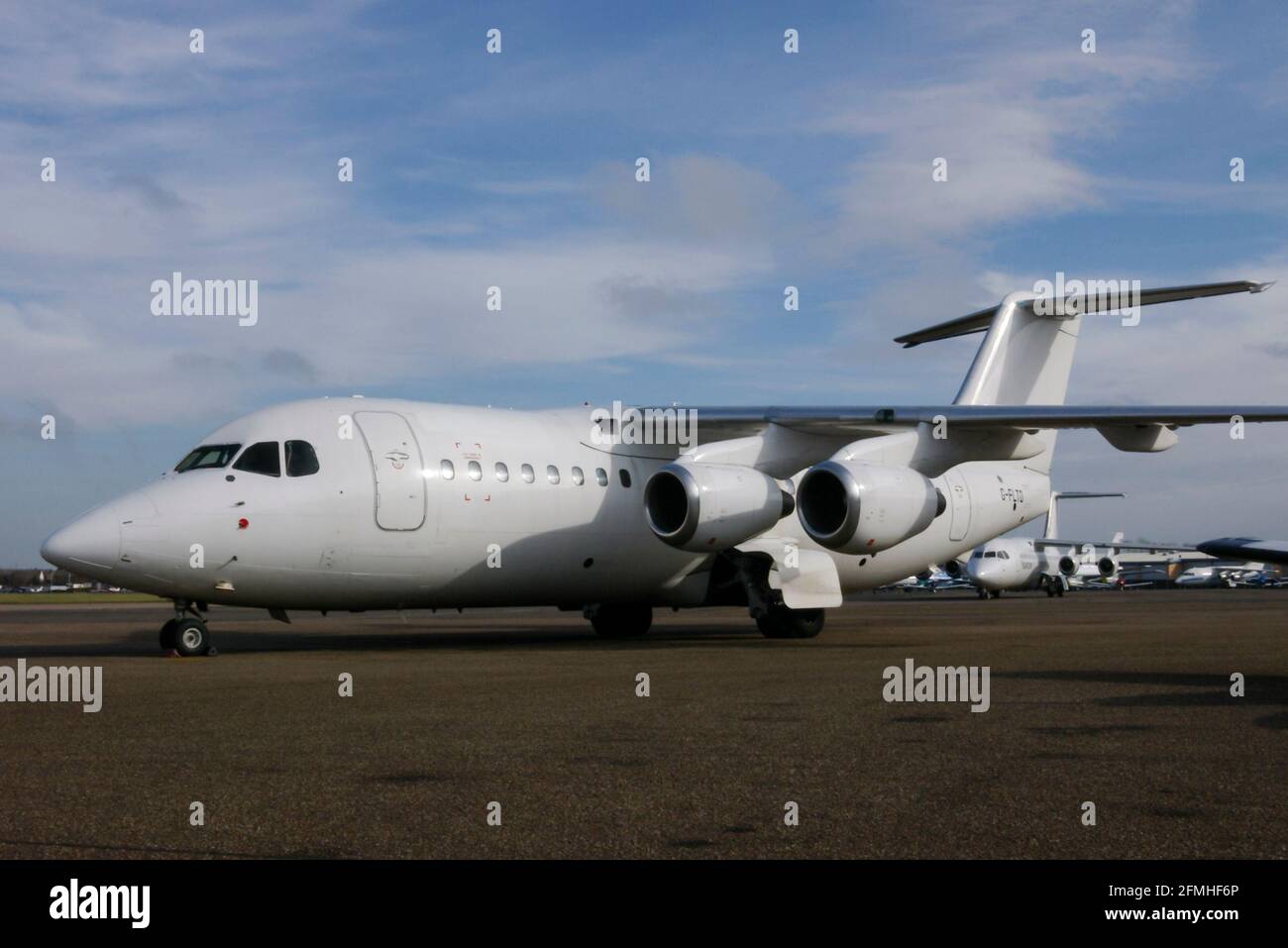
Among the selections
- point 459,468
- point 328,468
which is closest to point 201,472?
point 328,468

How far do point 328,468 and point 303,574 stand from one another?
1.47m

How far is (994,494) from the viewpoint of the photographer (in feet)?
81.3

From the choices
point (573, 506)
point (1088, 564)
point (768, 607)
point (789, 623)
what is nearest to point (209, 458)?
point (573, 506)

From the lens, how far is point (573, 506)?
2056 centimetres

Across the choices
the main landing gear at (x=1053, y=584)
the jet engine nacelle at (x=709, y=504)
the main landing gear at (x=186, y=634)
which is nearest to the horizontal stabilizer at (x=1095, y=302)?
the jet engine nacelle at (x=709, y=504)

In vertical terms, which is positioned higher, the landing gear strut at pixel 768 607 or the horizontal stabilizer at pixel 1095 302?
the horizontal stabilizer at pixel 1095 302

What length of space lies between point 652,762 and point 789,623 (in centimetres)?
1422

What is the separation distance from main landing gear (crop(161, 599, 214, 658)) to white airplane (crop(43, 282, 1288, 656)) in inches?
1.2

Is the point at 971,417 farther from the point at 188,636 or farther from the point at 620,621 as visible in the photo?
the point at 188,636

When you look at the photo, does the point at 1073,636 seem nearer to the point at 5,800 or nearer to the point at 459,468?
the point at 459,468

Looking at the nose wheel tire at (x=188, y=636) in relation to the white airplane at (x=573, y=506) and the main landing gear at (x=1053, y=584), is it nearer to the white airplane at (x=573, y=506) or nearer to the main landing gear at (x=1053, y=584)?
the white airplane at (x=573, y=506)

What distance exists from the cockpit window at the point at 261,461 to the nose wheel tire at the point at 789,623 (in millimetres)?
8615

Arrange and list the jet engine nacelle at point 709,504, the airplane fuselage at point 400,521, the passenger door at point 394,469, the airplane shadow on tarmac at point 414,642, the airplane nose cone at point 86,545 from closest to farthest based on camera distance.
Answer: the airplane nose cone at point 86,545
the airplane fuselage at point 400,521
the passenger door at point 394,469
the jet engine nacelle at point 709,504
the airplane shadow on tarmac at point 414,642

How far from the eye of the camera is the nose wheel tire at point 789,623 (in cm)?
2227
